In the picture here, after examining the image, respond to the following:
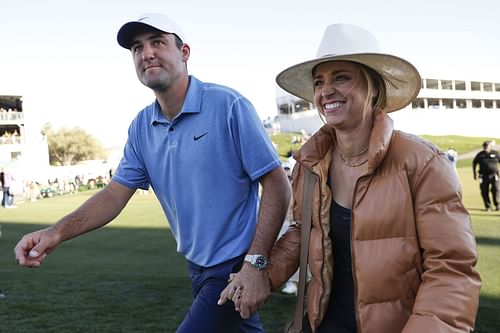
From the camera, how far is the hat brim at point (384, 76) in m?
2.18

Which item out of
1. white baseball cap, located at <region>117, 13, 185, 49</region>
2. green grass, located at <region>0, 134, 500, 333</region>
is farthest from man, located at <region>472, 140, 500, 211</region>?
white baseball cap, located at <region>117, 13, 185, 49</region>

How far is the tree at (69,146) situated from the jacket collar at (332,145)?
2804 inches

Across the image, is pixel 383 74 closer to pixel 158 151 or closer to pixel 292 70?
pixel 292 70

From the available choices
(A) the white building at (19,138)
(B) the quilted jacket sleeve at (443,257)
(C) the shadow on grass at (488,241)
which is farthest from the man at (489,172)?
(A) the white building at (19,138)

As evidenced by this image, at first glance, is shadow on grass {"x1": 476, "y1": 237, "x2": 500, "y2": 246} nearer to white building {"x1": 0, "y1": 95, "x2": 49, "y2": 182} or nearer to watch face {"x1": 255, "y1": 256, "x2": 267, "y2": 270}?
watch face {"x1": 255, "y1": 256, "x2": 267, "y2": 270}

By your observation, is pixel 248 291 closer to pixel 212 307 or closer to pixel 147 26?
pixel 212 307

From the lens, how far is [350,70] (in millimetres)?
2225

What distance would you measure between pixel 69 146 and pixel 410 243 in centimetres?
7205

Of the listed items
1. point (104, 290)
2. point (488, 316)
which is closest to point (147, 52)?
point (488, 316)

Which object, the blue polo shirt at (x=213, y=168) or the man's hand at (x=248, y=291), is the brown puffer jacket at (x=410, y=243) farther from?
Answer: the blue polo shirt at (x=213, y=168)

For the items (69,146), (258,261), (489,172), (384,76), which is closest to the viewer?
(384,76)

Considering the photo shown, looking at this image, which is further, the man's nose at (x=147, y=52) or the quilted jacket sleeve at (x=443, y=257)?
the man's nose at (x=147, y=52)

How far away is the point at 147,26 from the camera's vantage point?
9.02 ft

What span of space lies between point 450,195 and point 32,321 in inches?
197
